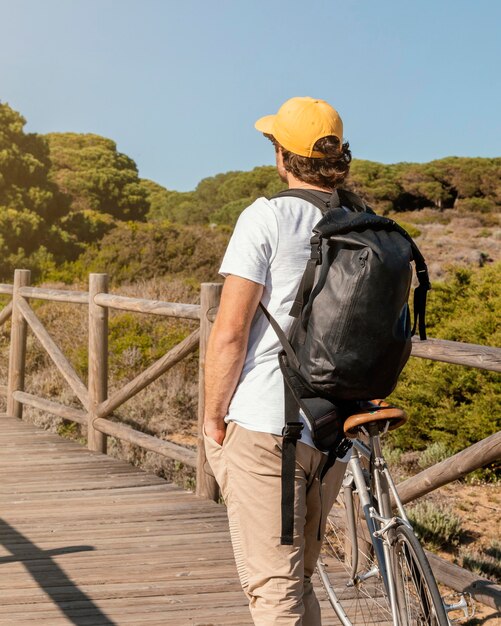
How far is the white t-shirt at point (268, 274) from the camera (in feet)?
7.55

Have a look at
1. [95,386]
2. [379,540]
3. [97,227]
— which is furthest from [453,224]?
[379,540]

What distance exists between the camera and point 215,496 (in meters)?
5.62

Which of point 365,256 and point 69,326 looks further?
point 69,326

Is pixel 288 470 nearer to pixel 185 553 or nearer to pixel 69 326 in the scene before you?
pixel 185 553

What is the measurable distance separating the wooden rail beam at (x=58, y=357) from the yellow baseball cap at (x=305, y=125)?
4.97 m

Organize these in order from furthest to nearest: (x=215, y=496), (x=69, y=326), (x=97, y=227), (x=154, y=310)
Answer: (x=97, y=227)
(x=69, y=326)
(x=154, y=310)
(x=215, y=496)

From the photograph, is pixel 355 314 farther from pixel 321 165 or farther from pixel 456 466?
pixel 456 466

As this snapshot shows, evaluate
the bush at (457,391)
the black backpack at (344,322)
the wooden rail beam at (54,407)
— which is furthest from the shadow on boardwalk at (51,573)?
the bush at (457,391)

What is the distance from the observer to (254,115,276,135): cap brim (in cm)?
254

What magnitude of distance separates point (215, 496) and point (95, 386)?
1758 millimetres

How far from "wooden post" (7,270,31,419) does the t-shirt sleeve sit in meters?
6.43

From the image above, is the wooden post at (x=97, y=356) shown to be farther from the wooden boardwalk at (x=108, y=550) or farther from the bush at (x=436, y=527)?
the bush at (x=436, y=527)

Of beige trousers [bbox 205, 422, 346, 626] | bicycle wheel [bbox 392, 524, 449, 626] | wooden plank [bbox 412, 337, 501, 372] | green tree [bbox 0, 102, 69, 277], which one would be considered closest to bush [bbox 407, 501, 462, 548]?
wooden plank [bbox 412, 337, 501, 372]

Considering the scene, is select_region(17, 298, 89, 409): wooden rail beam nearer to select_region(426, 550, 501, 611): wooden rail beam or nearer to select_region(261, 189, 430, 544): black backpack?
select_region(426, 550, 501, 611): wooden rail beam
